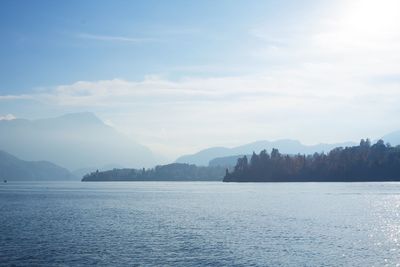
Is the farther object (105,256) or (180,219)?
(180,219)

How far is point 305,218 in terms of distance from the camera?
103 m

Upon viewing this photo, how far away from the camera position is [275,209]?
416ft

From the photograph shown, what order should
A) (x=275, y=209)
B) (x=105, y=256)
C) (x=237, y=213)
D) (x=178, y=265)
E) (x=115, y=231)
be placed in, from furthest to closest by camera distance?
(x=275, y=209) < (x=237, y=213) < (x=115, y=231) < (x=105, y=256) < (x=178, y=265)

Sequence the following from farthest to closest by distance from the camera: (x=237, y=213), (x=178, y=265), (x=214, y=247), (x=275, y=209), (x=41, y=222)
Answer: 1. (x=275, y=209)
2. (x=237, y=213)
3. (x=41, y=222)
4. (x=214, y=247)
5. (x=178, y=265)

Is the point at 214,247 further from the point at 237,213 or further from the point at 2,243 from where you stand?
the point at 237,213

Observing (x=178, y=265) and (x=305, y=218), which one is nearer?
(x=178, y=265)

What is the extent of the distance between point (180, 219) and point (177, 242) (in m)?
32.5

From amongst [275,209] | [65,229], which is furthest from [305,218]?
[65,229]

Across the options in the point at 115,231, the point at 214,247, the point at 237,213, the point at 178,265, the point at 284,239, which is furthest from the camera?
the point at 237,213

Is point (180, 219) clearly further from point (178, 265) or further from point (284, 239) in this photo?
point (178, 265)

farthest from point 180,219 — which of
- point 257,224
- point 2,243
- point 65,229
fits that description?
point 2,243

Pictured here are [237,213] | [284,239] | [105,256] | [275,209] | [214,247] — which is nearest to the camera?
[105,256]

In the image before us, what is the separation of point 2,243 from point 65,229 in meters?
18.2

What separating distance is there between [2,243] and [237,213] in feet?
195
